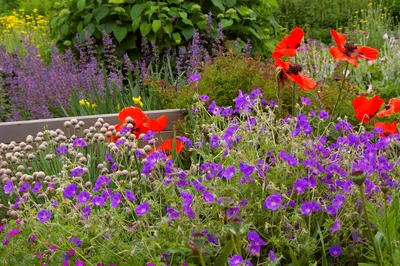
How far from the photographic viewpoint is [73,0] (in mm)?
4781

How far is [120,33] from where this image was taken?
4.57 m

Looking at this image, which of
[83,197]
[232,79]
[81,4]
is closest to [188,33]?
[81,4]

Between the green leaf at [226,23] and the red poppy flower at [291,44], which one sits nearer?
the red poppy flower at [291,44]

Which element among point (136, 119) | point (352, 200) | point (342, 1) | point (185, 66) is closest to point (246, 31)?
point (185, 66)

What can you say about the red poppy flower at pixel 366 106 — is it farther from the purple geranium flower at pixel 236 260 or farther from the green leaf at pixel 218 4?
the green leaf at pixel 218 4

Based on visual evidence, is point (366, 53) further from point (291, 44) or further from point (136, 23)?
point (136, 23)

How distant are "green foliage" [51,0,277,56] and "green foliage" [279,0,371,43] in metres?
5.51

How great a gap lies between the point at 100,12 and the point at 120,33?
9.0 inches

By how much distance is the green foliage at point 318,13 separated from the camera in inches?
415

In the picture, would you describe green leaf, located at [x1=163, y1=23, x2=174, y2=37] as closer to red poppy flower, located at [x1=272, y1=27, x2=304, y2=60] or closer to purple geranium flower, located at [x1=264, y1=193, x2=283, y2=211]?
red poppy flower, located at [x1=272, y1=27, x2=304, y2=60]

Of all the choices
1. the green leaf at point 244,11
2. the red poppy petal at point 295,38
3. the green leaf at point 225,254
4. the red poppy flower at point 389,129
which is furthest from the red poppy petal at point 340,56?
the green leaf at point 244,11

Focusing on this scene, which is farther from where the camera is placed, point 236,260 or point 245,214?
point 245,214

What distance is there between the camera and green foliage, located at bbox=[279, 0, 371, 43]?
10.5 m

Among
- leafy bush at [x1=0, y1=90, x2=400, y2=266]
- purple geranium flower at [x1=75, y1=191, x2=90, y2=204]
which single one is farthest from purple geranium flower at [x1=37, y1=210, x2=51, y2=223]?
purple geranium flower at [x1=75, y1=191, x2=90, y2=204]
